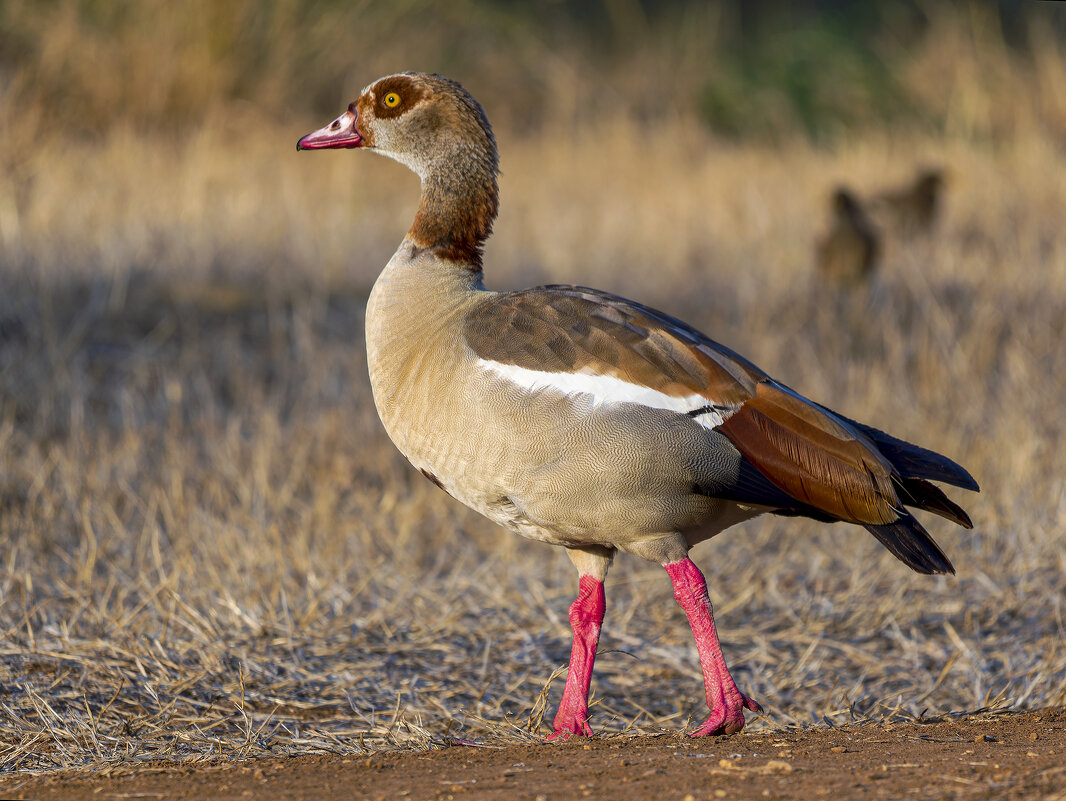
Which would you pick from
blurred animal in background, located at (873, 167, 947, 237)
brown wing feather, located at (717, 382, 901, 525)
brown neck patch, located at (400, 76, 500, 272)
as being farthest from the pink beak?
blurred animal in background, located at (873, 167, 947, 237)

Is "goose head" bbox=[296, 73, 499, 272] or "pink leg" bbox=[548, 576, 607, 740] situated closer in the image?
"pink leg" bbox=[548, 576, 607, 740]

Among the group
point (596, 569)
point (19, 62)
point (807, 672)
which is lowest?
point (807, 672)

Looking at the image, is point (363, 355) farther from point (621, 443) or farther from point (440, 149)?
point (621, 443)

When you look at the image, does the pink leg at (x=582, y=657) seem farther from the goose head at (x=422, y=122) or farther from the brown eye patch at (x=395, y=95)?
the brown eye patch at (x=395, y=95)

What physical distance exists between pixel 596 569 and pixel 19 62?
876cm

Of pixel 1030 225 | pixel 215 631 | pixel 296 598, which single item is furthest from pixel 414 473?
pixel 1030 225

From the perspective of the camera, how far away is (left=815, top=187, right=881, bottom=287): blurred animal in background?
8367 mm

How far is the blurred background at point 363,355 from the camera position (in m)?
4.04

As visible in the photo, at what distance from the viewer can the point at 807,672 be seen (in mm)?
4250

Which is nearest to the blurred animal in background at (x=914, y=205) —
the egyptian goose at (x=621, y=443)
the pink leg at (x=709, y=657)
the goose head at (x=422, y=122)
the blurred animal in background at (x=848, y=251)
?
the blurred animal in background at (x=848, y=251)

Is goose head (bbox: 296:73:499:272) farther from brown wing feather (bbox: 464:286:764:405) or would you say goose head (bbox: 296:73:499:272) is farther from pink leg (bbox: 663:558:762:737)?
pink leg (bbox: 663:558:762:737)

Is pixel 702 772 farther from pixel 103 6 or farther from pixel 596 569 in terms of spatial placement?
pixel 103 6

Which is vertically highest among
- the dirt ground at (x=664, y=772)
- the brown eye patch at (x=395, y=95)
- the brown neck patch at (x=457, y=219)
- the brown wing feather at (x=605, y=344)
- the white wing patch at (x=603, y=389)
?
the brown eye patch at (x=395, y=95)

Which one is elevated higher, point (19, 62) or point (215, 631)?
point (19, 62)
